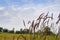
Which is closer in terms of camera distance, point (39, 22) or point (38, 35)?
point (39, 22)

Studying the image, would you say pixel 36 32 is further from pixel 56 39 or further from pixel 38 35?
pixel 56 39

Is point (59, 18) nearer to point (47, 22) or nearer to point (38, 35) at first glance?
point (47, 22)

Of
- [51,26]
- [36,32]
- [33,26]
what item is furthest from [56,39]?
[33,26]

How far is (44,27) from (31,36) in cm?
22

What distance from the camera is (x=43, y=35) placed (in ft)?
10.6

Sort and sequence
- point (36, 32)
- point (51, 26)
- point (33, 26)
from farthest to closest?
point (51, 26) < point (36, 32) < point (33, 26)

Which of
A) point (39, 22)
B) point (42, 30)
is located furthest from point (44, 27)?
point (39, 22)

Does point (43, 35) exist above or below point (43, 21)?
below

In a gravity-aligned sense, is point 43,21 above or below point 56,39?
above

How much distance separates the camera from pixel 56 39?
3434 millimetres

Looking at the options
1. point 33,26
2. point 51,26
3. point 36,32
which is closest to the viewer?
point 33,26

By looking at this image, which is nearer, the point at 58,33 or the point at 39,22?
the point at 39,22

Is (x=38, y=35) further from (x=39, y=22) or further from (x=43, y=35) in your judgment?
(x=39, y=22)

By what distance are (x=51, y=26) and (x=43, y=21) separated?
35 centimetres
